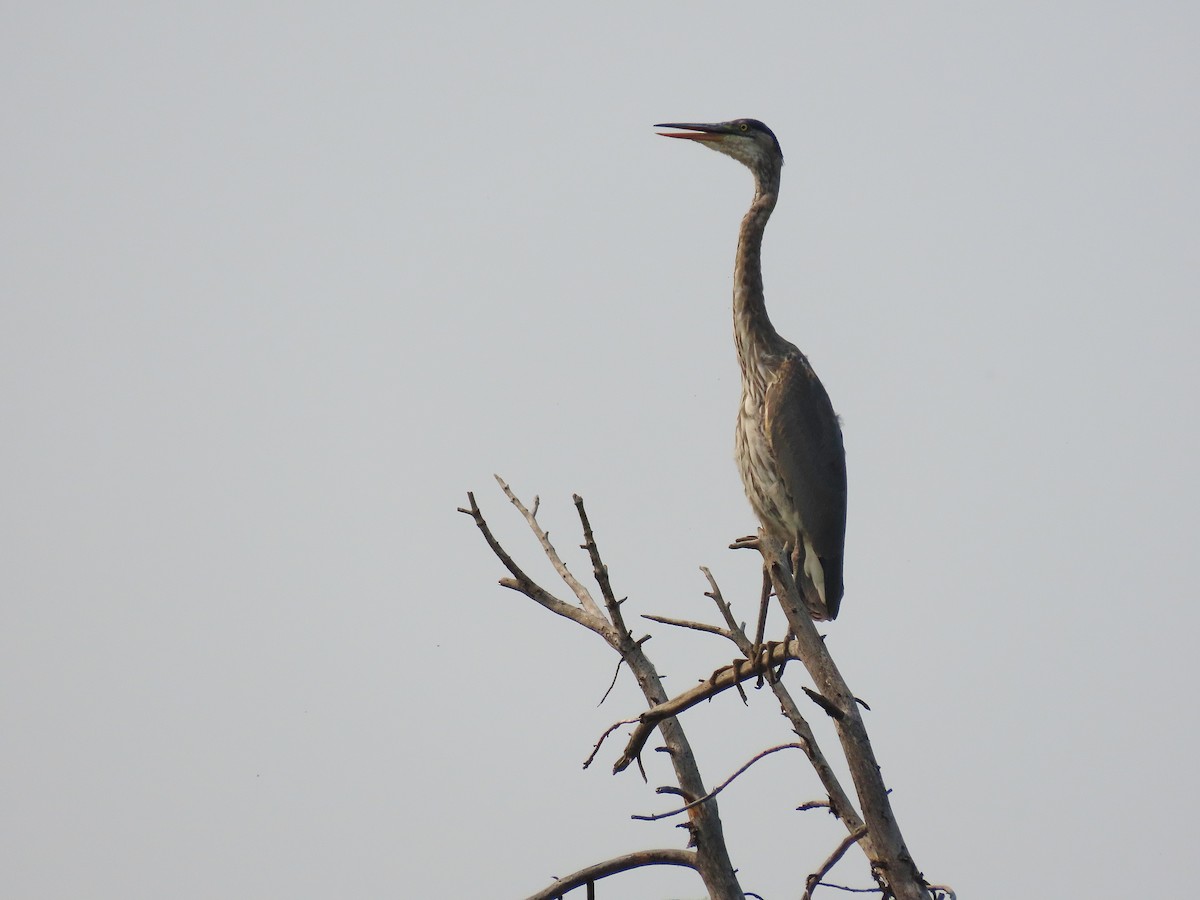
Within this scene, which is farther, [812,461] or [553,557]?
[812,461]

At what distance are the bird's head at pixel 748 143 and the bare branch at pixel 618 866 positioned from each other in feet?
14.1

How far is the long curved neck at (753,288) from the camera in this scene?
736 centimetres

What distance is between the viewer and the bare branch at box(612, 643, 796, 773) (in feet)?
15.6

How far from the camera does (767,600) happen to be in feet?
18.5

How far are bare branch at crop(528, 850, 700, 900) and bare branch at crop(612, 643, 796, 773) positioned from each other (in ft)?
1.11

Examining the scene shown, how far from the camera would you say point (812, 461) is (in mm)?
6844

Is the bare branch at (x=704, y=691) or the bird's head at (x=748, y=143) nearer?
the bare branch at (x=704, y=691)

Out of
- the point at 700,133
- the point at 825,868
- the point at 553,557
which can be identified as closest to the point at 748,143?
the point at 700,133

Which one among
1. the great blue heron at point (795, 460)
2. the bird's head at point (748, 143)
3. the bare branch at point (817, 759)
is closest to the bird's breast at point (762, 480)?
the great blue heron at point (795, 460)

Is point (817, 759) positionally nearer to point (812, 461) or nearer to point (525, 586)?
point (525, 586)

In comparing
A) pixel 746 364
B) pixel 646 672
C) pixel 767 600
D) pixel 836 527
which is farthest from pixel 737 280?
pixel 646 672

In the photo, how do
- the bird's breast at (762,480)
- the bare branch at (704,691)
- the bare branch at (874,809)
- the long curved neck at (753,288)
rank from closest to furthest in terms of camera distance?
the bare branch at (874,809), the bare branch at (704,691), the bird's breast at (762,480), the long curved neck at (753,288)

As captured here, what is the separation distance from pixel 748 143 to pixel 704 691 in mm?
4082

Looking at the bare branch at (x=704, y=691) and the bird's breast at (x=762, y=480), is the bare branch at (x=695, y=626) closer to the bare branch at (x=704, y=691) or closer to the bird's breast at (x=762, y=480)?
the bare branch at (x=704, y=691)
